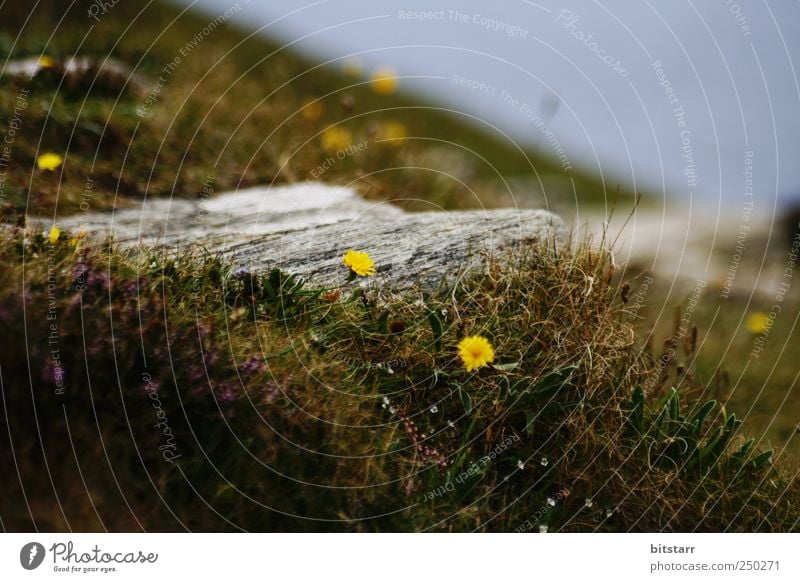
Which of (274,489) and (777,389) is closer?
(274,489)

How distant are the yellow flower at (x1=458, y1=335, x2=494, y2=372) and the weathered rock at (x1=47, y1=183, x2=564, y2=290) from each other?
46cm

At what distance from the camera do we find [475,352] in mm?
2670

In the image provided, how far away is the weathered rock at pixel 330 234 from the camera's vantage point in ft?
10.3

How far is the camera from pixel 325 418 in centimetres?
241

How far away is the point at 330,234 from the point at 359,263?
0.63 metres

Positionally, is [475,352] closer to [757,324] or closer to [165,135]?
[165,135]

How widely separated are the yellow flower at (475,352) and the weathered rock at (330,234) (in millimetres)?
463

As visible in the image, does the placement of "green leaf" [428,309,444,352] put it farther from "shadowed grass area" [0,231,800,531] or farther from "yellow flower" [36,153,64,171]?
"yellow flower" [36,153,64,171]

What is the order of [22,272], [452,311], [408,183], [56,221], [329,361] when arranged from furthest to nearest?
[408,183], [56,221], [452,311], [329,361], [22,272]

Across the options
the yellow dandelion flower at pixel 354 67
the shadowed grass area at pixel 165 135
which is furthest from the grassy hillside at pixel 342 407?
the yellow dandelion flower at pixel 354 67

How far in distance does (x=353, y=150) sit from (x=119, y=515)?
14.3 ft
